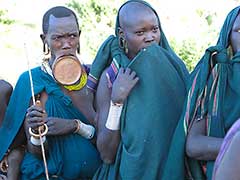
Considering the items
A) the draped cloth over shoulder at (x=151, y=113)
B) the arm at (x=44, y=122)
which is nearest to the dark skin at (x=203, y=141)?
the draped cloth over shoulder at (x=151, y=113)

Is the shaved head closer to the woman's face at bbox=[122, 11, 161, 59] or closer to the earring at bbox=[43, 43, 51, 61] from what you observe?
the woman's face at bbox=[122, 11, 161, 59]

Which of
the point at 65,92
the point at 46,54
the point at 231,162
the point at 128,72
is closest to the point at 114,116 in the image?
the point at 128,72

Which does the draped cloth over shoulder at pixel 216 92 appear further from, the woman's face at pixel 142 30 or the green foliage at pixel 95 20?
the green foliage at pixel 95 20

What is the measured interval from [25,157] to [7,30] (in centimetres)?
801

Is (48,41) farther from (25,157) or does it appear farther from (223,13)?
(223,13)

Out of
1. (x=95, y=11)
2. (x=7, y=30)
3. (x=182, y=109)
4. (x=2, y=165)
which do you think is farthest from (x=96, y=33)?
(x=182, y=109)

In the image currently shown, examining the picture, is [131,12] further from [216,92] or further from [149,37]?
[216,92]

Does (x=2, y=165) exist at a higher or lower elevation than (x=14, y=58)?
higher

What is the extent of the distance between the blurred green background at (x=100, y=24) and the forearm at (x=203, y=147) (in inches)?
259

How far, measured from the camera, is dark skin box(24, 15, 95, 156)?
138 inches

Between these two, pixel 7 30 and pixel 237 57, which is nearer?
pixel 237 57

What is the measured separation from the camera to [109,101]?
3213mm

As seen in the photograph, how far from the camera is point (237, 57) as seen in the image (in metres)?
2.82

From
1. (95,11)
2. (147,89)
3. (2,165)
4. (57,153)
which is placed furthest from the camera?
(95,11)
